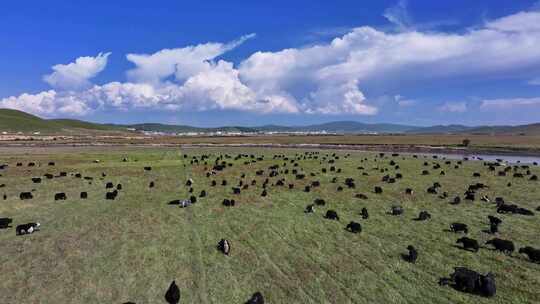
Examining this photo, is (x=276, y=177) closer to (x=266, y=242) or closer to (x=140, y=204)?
(x=140, y=204)

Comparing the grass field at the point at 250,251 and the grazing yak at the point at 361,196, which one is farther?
the grazing yak at the point at 361,196

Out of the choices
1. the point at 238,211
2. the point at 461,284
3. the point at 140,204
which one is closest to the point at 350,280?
the point at 461,284

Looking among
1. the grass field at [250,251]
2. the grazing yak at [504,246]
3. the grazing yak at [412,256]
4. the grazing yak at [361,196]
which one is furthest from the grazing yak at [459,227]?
the grazing yak at [361,196]

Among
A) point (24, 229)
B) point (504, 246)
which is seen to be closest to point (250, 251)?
point (504, 246)

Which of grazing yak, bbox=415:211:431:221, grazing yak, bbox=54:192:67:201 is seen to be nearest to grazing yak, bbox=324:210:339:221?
grazing yak, bbox=415:211:431:221

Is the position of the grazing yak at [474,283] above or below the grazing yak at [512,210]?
below

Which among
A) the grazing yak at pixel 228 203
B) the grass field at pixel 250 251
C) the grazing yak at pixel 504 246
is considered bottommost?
the grass field at pixel 250 251

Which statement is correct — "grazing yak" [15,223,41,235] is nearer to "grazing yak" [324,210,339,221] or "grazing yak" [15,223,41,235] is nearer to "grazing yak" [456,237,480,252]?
"grazing yak" [324,210,339,221]

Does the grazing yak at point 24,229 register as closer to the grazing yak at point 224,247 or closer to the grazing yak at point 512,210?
the grazing yak at point 224,247
